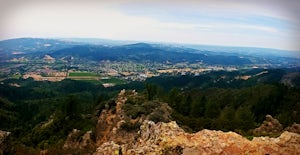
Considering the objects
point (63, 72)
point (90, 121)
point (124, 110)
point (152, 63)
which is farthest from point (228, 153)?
point (152, 63)

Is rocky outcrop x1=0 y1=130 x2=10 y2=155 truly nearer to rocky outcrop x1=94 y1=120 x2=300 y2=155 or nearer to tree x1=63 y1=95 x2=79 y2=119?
rocky outcrop x1=94 y1=120 x2=300 y2=155

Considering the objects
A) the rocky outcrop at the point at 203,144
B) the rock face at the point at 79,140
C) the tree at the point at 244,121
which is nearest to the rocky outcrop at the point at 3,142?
the rocky outcrop at the point at 203,144

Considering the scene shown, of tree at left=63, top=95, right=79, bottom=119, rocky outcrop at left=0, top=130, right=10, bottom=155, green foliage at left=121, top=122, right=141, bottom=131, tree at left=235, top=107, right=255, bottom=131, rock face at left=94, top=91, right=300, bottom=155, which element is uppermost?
rock face at left=94, top=91, right=300, bottom=155

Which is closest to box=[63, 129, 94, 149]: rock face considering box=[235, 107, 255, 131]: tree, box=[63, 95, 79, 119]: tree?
box=[63, 95, 79, 119]: tree

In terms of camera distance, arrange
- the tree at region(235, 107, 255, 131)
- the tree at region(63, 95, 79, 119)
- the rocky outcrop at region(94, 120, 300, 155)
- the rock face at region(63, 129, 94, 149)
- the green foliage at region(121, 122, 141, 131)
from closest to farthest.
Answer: the rocky outcrop at region(94, 120, 300, 155) < the green foliage at region(121, 122, 141, 131) < the rock face at region(63, 129, 94, 149) < the tree at region(235, 107, 255, 131) < the tree at region(63, 95, 79, 119)

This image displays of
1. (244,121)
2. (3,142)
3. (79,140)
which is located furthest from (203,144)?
(244,121)

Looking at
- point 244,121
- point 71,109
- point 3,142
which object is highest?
point 3,142

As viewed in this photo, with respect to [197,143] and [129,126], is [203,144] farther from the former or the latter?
[129,126]

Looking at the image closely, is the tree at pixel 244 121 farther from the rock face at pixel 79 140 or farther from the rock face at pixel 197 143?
the rock face at pixel 197 143
